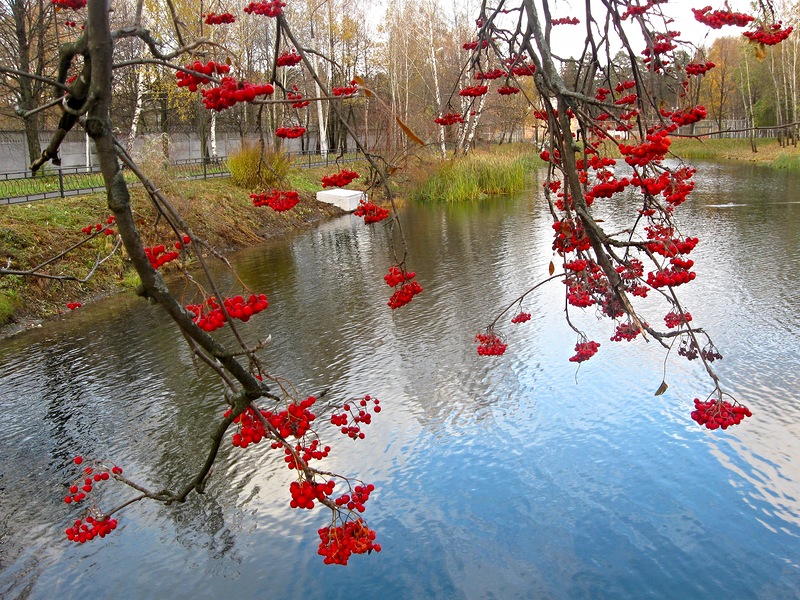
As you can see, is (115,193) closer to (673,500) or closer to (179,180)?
(673,500)

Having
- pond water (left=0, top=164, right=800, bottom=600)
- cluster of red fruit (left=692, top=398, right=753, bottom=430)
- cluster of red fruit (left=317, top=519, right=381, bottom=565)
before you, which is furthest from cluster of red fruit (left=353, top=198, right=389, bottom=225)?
pond water (left=0, top=164, right=800, bottom=600)

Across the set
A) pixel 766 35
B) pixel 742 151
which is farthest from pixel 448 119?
pixel 742 151

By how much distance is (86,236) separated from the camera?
34.2 ft

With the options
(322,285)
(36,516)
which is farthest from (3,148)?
(36,516)

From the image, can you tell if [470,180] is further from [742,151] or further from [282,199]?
[282,199]

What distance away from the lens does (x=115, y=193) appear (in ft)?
6.19

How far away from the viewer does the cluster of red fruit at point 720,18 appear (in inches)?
129

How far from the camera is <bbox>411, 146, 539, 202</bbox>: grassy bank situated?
2186cm

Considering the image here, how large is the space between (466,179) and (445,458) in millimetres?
16823

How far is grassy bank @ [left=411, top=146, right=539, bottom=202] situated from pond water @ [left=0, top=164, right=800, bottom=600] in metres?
11.8

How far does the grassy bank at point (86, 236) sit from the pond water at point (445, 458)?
978 millimetres

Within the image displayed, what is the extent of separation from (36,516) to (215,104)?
179 inches

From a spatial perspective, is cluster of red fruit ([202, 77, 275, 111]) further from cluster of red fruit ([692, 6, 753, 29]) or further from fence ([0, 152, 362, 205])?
fence ([0, 152, 362, 205])

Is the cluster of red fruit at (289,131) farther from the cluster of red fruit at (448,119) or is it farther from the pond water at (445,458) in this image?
the pond water at (445,458)
